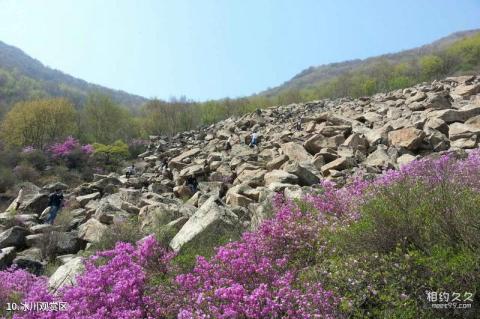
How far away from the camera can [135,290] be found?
5.23 meters

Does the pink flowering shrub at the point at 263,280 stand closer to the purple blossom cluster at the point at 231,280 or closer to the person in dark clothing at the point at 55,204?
the purple blossom cluster at the point at 231,280

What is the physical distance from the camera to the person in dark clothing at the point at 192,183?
54.9ft

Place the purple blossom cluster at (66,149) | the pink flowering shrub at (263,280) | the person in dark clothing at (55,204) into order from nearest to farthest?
the pink flowering shrub at (263,280) < the person in dark clothing at (55,204) < the purple blossom cluster at (66,149)

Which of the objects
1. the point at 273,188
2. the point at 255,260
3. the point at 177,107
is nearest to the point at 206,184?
the point at 273,188

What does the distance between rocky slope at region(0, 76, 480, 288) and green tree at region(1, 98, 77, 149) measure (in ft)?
74.7

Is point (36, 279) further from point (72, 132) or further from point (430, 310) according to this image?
point (72, 132)

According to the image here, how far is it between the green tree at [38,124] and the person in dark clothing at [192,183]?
27.3 m

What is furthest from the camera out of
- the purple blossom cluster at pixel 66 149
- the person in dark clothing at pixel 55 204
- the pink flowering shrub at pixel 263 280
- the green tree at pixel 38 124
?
the green tree at pixel 38 124

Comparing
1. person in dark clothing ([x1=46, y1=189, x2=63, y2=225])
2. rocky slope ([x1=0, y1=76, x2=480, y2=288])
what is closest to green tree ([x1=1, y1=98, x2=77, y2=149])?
rocky slope ([x1=0, y1=76, x2=480, y2=288])

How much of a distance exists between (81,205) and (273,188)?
32.1 feet

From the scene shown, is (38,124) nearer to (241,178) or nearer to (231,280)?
(241,178)

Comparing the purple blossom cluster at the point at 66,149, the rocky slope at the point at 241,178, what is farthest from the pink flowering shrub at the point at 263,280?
the purple blossom cluster at the point at 66,149

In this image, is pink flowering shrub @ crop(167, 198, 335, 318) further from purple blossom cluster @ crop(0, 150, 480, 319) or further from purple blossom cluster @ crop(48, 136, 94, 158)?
purple blossom cluster @ crop(48, 136, 94, 158)

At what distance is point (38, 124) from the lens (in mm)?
40406
